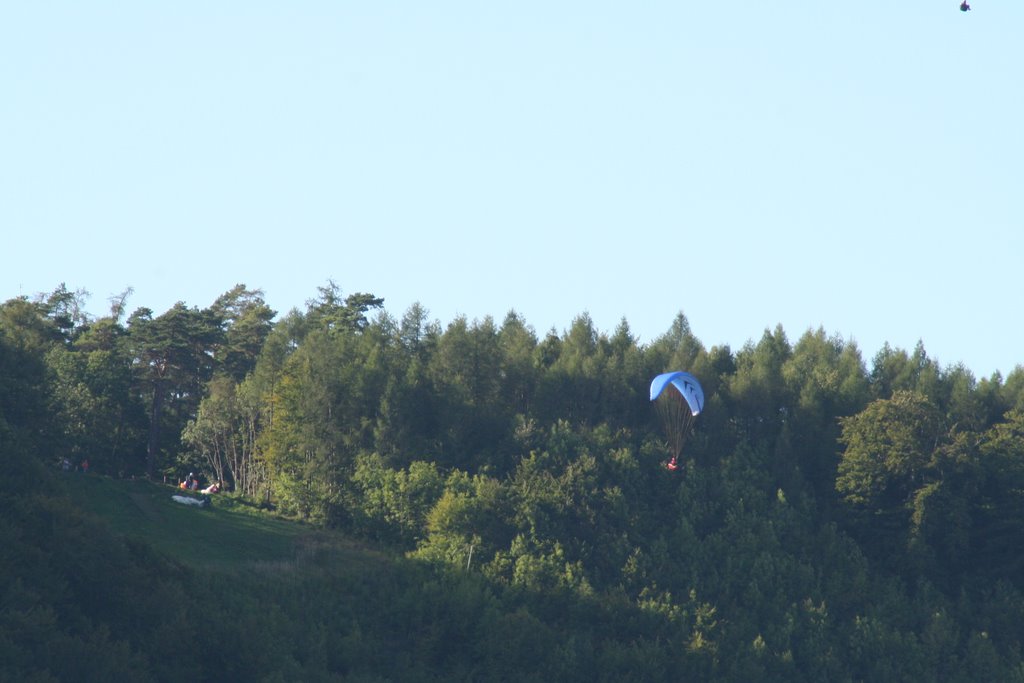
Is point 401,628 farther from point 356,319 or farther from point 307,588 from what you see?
point 356,319

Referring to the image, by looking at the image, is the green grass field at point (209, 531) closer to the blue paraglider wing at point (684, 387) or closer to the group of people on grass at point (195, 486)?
the group of people on grass at point (195, 486)

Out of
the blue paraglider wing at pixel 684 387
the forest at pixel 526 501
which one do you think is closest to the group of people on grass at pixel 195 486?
the forest at pixel 526 501

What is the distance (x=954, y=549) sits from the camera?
243ft

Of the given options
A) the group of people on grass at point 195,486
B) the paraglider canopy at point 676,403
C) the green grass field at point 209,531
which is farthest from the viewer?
the group of people on grass at point 195,486

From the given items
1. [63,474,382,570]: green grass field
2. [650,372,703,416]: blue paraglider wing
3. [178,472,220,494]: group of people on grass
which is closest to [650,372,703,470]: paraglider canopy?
[650,372,703,416]: blue paraglider wing

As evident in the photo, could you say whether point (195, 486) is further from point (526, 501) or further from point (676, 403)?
point (676, 403)

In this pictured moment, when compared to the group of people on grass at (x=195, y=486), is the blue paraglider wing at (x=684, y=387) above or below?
above

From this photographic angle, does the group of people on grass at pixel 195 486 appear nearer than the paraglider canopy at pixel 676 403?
No

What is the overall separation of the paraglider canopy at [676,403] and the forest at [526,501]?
3.39 ft

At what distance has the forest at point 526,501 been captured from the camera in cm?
5881

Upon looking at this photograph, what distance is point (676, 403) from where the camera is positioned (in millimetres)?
76375

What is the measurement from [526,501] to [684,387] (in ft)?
27.7

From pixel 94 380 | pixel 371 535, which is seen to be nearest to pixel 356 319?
pixel 94 380

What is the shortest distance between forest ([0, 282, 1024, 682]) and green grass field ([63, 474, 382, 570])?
64.0 inches
